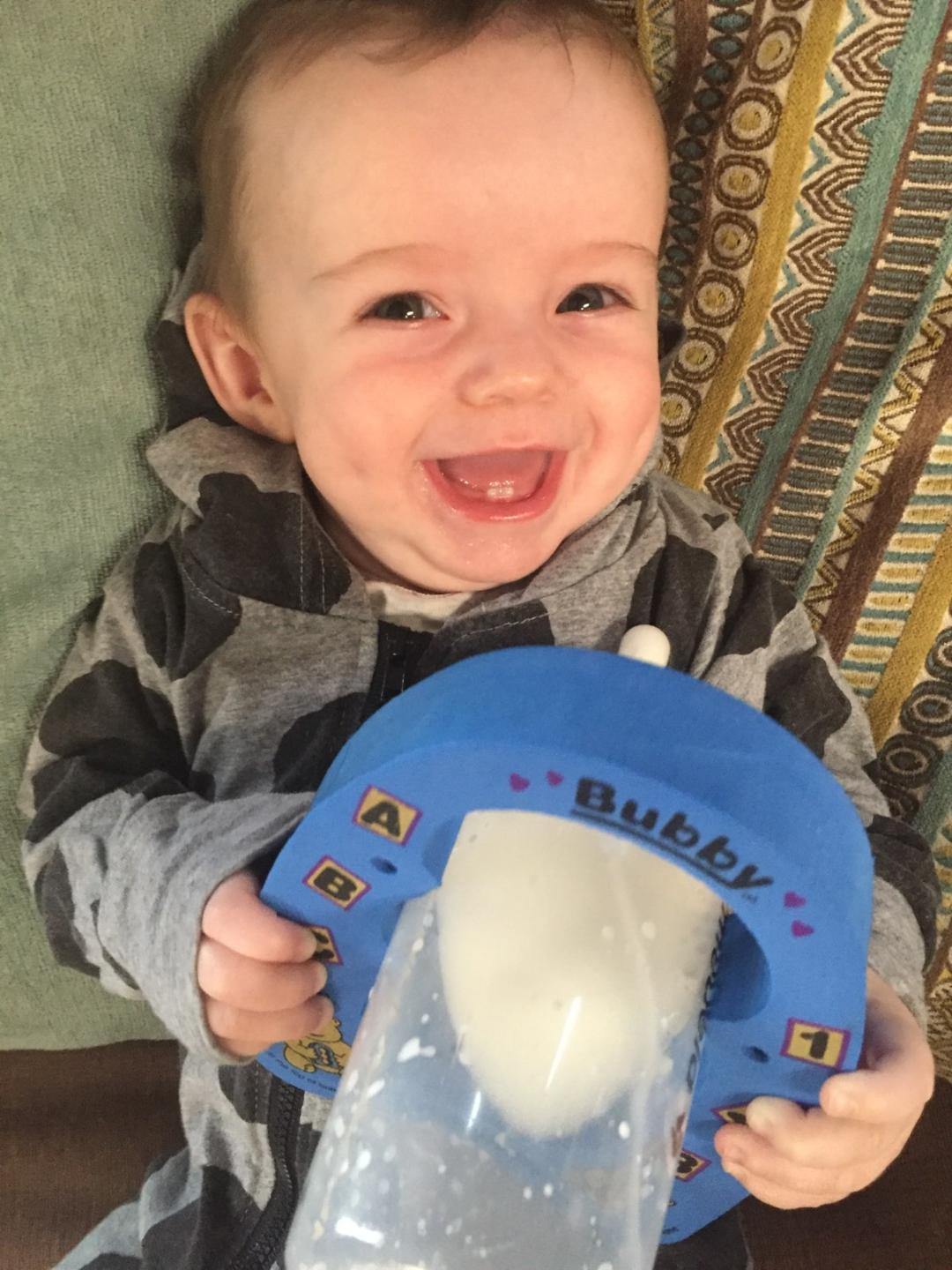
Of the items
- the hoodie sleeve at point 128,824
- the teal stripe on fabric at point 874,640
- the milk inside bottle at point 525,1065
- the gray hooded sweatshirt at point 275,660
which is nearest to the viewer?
the milk inside bottle at point 525,1065

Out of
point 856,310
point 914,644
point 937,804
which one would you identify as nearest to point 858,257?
point 856,310

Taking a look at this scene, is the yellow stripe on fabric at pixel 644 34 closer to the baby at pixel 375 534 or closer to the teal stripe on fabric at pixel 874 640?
the baby at pixel 375 534

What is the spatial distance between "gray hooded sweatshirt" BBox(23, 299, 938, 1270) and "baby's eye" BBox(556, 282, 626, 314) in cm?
11

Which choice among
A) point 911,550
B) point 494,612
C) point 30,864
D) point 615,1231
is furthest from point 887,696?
point 30,864

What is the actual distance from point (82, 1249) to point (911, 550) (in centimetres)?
75

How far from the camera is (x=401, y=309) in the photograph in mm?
608

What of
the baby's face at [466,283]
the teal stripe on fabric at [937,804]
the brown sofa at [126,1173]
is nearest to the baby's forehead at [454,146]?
the baby's face at [466,283]

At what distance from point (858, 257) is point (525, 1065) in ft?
1.67

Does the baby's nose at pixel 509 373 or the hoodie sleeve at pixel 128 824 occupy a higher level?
the baby's nose at pixel 509 373

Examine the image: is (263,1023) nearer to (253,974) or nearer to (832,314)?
(253,974)

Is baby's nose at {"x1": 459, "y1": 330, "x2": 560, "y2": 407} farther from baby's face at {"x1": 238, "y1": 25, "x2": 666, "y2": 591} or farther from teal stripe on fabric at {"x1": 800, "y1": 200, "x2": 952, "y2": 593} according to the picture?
teal stripe on fabric at {"x1": 800, "y1": 200, "x2": 952, "y2": 593}

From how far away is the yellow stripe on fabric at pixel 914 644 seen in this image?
73 cm

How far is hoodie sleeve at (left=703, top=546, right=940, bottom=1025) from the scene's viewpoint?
66cm

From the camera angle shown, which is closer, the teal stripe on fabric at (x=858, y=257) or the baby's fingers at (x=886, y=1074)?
the baby's fingers at (x=886, y=1074)
